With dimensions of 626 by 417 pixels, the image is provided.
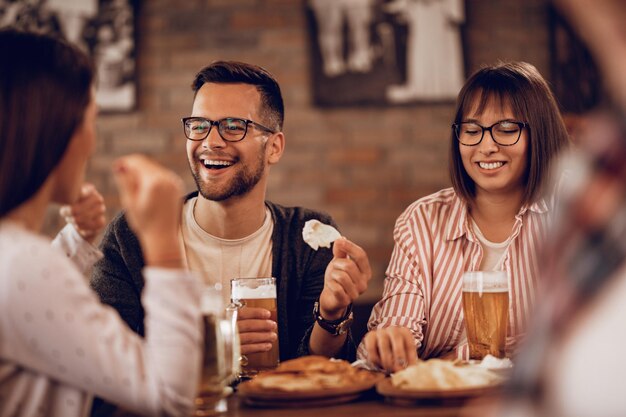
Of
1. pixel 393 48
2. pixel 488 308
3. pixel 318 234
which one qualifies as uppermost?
pixel 393 48

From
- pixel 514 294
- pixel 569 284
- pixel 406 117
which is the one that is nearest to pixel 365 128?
pixel 406 117

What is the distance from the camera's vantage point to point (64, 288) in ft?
3.55

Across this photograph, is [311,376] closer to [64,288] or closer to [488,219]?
[64,288]

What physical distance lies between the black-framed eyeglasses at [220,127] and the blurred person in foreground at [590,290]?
171 cm

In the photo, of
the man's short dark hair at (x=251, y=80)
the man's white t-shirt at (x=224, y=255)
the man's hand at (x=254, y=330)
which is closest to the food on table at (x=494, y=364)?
the man's hand at (x=254, y=330)

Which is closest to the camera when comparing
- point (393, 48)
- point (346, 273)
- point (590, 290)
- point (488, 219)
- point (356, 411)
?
point (590, 290)

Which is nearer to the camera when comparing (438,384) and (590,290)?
(590,290)

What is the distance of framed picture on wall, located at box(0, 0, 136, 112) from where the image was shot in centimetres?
402

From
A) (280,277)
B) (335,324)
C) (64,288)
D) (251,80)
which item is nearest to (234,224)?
(280,277)

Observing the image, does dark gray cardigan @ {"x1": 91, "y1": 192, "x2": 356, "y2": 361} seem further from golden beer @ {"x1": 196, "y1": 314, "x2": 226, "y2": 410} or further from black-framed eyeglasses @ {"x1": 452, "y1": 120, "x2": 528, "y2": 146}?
golden beer @ {"x1": 196, "y1": 314, "x2": 226, "y2": 410}

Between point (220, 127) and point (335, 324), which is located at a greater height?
point (220, 127)

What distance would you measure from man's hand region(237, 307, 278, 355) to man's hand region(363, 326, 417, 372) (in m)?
0.22

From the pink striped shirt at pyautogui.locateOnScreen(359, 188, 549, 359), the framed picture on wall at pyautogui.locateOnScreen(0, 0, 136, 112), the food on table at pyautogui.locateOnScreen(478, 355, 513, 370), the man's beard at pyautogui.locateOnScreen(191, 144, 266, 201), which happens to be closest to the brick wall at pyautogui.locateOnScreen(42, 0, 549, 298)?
the framed picture on wall at pyautogui.locateOnScreen(0, 0, 136, 112)

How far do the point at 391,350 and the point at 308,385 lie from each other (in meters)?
0.31
